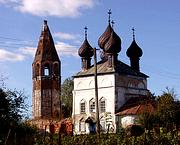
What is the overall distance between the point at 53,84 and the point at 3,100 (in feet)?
139

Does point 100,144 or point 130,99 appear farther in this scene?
point 130,99

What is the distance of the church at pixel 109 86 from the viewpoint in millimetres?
60312

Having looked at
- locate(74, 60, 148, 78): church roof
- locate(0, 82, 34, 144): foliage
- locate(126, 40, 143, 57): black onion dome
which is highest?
locate(126, 40, 143, 57): black onion dome

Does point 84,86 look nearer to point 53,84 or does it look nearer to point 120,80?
point 120,80

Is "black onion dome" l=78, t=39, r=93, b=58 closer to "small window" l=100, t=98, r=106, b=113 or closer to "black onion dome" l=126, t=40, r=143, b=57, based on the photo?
"black onion dome" l=126, t=40, r=143, b=57

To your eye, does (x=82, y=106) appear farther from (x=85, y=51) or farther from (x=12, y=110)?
(x=12, y=110)

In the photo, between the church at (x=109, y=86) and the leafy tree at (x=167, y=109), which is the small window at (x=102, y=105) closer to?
the church at (x=109, y=86)

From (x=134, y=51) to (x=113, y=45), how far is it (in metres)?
4.12

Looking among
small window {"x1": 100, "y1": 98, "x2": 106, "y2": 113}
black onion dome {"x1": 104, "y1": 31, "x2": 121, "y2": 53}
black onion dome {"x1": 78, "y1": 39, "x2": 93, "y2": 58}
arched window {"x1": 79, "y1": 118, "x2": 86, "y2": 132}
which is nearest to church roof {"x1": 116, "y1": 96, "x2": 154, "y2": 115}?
small window {"x1": 100, "y1": 98, "x2": 106, "y2": 113}

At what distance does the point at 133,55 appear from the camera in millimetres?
65562

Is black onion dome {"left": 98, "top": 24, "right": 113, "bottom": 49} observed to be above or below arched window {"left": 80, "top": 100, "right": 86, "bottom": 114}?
above

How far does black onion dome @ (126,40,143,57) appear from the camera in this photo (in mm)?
65312

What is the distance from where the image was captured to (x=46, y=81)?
79.7 meters

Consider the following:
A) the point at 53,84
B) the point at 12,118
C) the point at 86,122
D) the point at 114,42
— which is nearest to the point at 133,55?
the point at 114,42
